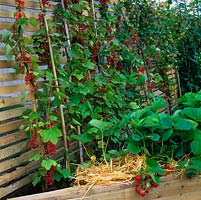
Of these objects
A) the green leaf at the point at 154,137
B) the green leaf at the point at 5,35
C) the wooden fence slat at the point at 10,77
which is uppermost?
the green leaf at the point at 5,35

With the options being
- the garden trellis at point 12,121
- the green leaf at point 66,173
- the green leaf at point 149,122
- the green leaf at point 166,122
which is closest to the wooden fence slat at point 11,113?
the garden trellis at point 12,121

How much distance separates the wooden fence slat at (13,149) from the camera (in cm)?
231

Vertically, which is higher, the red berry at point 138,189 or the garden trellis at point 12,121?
the garden trellis at point 12,121

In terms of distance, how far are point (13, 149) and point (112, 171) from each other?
2.16ft

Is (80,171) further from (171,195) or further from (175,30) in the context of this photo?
(175,30)

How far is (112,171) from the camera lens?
2.21 m

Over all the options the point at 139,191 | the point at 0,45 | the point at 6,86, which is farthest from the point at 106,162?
the point at 0,45

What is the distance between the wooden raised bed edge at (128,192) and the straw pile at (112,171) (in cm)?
5

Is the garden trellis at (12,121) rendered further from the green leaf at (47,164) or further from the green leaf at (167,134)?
the green leaf at (167,134)

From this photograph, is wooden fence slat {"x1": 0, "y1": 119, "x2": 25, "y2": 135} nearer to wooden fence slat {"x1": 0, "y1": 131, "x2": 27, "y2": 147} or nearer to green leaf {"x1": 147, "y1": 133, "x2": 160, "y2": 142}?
wooden fence slat {"x1": 0, "y1": 131, "x2": 27, "y2": 147}

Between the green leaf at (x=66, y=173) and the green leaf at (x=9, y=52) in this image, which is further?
the green leaf at (x=66, y=173)

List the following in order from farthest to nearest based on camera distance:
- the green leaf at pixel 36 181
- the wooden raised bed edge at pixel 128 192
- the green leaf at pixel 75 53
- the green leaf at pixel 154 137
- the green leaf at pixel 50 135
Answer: the green leaf at pixel 75 53 → the green leaf at pixel 36 181 → the green leaf at pixel 50 135 → the green leaf at pixel 154 137 → the wooden raised bed edge at pixel 128 192

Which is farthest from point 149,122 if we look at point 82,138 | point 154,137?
point 82,138

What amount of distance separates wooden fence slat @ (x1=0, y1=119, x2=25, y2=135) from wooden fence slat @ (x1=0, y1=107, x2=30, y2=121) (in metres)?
0.04
